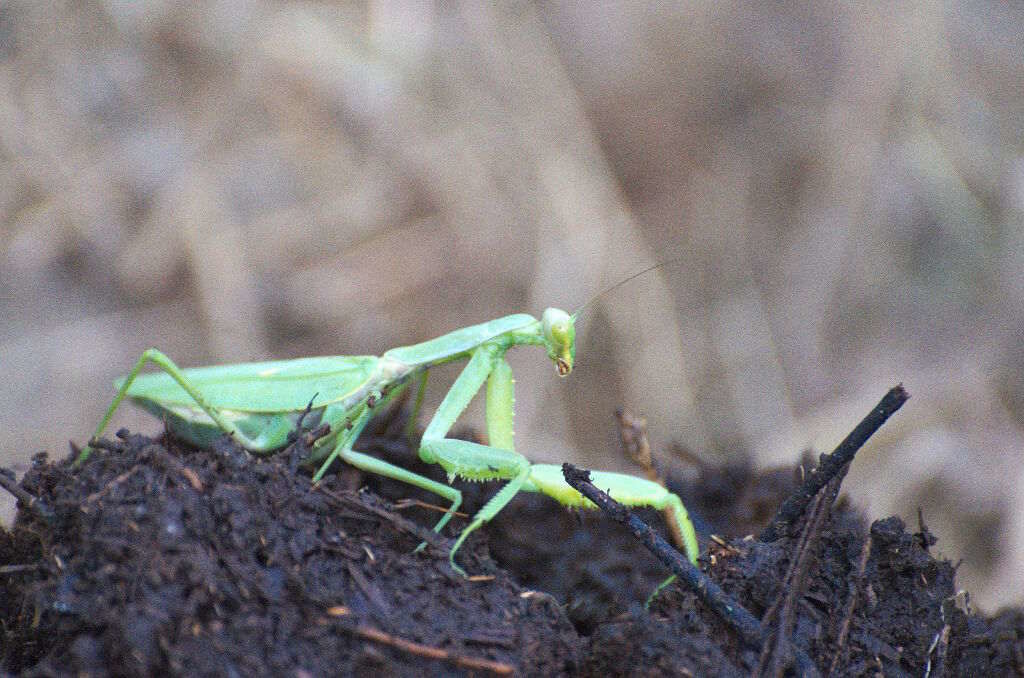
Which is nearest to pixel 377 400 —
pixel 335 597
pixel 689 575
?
pixel 335 597

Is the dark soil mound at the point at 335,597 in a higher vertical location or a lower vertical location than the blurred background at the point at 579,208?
lower

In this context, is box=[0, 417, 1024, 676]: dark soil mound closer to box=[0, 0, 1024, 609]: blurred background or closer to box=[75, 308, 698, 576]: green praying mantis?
box=[75, 308, 698, 576]: green praying mantis

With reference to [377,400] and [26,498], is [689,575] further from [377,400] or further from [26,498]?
[26,498]

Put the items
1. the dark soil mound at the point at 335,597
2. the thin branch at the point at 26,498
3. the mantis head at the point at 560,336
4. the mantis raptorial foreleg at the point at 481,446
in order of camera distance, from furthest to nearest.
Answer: the mantis head at the point at 560,336
the mantis raptorial foreleg at the point at 481,446
the thin branch at the point at 26,498
the dark soil mound at the point at 335,597

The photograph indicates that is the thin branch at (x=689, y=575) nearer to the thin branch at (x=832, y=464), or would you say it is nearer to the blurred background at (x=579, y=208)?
the thin branch at (x=832, y=464)

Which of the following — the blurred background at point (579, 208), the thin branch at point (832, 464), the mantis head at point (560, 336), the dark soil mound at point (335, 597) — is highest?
the blurred background at point (579, 208)

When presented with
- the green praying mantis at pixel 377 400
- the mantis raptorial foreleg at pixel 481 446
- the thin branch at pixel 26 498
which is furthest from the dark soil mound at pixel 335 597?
the green praying mantis at pixel 377 400

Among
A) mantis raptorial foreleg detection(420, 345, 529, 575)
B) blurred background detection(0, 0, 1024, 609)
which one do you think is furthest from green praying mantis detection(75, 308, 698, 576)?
blurred background detection(0, 0, 1024, 609)

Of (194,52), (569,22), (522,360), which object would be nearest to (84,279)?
(194,52)
